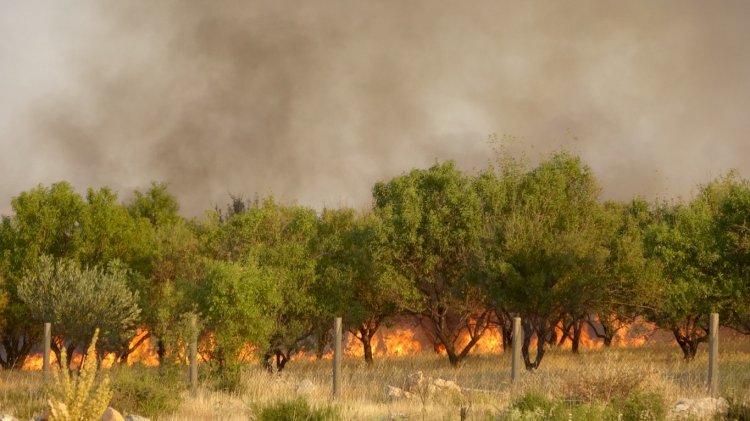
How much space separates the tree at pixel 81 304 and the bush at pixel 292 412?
16562mm

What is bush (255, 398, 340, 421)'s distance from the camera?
17156mm

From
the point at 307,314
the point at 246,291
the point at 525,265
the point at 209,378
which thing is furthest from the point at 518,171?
the point at 209,378

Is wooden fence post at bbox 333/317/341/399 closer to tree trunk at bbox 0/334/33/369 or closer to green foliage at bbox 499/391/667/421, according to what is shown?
green foliage at bbox 499/391/667/421

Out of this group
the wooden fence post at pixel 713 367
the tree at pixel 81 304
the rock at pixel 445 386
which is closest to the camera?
the wooden fence post at pixel 713 367

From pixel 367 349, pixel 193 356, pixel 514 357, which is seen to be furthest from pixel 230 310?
pixel 367 349

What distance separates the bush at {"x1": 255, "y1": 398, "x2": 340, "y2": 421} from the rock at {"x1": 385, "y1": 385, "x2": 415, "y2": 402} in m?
4.75

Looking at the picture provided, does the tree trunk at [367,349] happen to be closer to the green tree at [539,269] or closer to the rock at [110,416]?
the green tree at [539,269]

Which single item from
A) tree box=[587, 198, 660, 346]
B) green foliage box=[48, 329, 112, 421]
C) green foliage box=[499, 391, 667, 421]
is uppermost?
tree box=[587, 198, 660, 346]

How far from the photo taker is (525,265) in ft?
103

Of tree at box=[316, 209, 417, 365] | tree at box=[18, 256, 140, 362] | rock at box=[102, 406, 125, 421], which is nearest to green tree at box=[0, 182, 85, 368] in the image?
tree at box=[18, 256, 140, 362]

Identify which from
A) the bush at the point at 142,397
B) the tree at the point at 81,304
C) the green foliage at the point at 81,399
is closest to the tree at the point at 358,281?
the tree at the point at 81,304

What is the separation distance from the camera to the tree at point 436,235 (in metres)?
36.6

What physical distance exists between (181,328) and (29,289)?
43.7 ft

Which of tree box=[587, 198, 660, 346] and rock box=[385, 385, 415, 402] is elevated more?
tree box=[587, 198, 660, 346]
